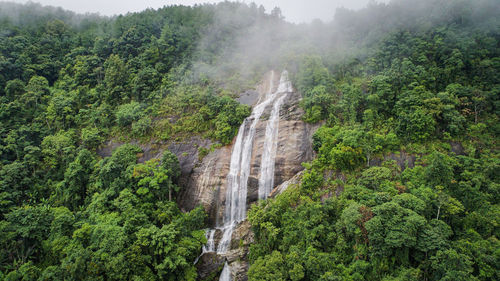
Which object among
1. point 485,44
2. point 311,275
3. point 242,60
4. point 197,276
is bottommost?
point 197,276

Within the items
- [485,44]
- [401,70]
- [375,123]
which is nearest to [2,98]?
[375,123]

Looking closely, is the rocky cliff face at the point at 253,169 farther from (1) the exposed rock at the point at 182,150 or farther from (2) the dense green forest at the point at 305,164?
(2) the dense green forest at the point at 305,164

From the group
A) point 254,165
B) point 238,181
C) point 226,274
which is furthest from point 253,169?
point 226,274

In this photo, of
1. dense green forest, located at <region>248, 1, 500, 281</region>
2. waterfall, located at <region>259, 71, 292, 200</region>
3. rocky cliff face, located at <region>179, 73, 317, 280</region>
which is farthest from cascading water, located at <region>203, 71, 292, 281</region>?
dense green forest, located at <region>248, 1, 500, 281</region>

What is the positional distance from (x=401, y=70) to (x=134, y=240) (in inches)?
1187

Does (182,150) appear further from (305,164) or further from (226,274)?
(226,274)

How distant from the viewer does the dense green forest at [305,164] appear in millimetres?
16719

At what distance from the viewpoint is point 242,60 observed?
44.6 metres

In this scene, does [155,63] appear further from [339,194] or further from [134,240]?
[339,194]

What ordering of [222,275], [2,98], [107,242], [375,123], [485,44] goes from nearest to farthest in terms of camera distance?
[107,242], [222,275], [375,123], [485,44], [2,98]

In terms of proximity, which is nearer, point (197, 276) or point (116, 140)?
point (197, 276)

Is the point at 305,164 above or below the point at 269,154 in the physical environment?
below

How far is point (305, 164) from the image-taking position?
23.6 meters

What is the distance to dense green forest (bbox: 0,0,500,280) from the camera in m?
16.7
